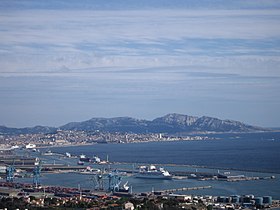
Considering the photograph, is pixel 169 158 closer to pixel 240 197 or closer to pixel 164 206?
pixel 240 197

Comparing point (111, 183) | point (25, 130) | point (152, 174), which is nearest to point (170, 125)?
point (25, 130)

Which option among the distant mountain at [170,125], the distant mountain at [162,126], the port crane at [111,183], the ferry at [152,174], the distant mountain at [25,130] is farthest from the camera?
the distant mountain at [170,125]

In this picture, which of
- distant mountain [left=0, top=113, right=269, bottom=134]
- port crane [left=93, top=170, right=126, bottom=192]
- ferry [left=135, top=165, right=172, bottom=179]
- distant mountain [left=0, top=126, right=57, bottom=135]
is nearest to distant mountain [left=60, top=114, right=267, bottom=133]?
distant mountain [left=0, top=113, right=269, bottom=134]

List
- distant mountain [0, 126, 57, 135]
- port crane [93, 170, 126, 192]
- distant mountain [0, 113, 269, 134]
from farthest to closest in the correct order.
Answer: distant mountain [0, 113, 269, 134], distant mountain [0, 126, 57, 135], port crane [93, 170, 126, 192]

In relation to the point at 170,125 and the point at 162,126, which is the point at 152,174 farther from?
the point at 170,125

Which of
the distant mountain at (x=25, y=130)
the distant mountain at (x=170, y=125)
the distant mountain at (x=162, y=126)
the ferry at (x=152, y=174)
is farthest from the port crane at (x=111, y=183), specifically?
the distant mountain at (x=25, y=130)

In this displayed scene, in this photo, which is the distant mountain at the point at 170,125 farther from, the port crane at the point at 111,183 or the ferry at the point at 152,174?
the port crane at the point at 111,183

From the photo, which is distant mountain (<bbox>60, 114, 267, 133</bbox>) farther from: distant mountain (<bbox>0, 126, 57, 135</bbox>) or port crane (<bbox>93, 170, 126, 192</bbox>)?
port crane (<bbox>93, 170, 126, 192</bbox>)

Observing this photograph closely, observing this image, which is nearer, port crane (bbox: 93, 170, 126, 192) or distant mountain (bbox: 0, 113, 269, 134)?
port crane (bbox: 93, 170, 126, 192)

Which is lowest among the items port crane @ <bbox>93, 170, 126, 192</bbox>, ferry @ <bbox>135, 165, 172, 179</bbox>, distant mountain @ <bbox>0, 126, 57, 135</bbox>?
port crane @ <bbox>93, 170, 126, 192</bbox>
